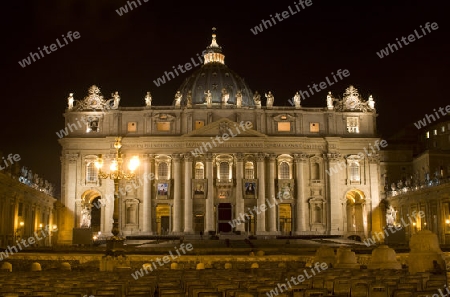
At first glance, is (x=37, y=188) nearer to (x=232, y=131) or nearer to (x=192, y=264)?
(x=232, y=131)

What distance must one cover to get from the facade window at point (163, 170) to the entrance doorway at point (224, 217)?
28.6 feet

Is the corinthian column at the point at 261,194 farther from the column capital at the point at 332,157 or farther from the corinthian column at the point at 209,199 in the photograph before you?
the column capital at the point at 332,157

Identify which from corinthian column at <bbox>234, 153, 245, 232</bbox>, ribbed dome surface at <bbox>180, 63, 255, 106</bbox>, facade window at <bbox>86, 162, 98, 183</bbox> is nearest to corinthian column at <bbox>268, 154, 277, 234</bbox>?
corinthian column at <bbox>234, 153, 245, 232</bbox>

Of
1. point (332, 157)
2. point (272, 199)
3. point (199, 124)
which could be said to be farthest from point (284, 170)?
point (199, 124)

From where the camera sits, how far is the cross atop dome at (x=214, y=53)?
121125 mm

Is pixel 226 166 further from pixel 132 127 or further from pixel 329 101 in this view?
pixel 329 101

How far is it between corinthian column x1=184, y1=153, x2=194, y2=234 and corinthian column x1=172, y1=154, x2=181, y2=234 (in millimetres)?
975

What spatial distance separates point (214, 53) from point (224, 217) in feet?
148

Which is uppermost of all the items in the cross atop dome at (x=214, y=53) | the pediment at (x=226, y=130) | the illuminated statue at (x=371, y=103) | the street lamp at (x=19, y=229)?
the cross atop dome at (x=214, y=53)

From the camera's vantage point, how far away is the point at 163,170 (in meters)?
86.4

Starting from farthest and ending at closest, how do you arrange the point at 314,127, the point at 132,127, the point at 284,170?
the point at 314,127 → the point at 132,127 → the point at 284,170

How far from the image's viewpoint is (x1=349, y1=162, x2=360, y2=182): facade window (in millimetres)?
88006

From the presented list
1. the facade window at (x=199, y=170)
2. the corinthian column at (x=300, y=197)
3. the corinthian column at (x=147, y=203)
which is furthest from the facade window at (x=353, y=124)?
the corinthian column at (x=147, y=203)

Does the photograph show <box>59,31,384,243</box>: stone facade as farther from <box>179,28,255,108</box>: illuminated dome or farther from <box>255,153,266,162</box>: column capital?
<box>179,28,255,108</box>: illuminated dome
